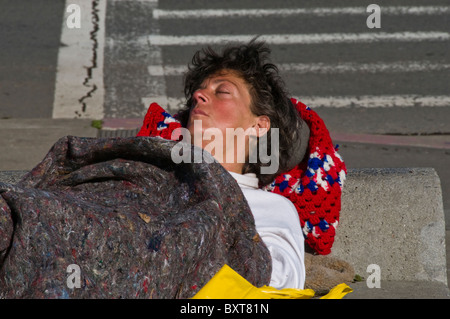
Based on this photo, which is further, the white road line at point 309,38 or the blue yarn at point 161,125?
the white road line at point 309,38

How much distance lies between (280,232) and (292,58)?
5.21 m

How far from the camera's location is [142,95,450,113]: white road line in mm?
8047

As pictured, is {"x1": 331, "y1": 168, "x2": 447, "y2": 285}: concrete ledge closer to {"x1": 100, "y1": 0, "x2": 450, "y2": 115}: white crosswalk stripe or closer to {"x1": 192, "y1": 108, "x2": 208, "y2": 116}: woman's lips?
{"x1": 192, "y1": 108, "x2": 208, "y2": 116}: woman's lips

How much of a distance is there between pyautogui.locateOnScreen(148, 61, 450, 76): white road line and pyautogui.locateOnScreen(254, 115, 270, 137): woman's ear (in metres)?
4.13

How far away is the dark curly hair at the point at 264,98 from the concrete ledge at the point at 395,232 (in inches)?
17.4

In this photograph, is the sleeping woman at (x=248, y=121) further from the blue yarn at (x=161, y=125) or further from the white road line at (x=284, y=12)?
the white road line at (x=284, y=12)

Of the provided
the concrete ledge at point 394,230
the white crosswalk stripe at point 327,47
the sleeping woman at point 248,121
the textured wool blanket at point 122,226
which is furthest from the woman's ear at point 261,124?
the white crosswalk stripe at point 327,47

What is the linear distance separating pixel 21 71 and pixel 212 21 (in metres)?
2.41

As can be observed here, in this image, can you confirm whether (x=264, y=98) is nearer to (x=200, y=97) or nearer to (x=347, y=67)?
(x=200, y=97)

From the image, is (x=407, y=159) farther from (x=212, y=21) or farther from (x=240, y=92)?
(x=212, y=21)

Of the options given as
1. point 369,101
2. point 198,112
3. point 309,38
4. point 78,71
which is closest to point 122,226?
point 198,112

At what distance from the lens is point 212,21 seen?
977 cm

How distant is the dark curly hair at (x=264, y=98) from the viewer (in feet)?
15.0
